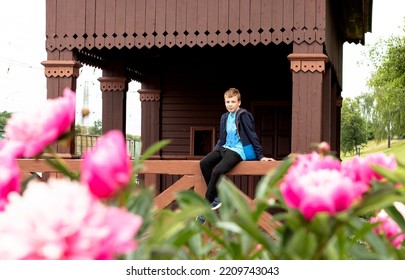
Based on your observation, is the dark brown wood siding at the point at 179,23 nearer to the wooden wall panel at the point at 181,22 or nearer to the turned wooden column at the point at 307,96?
the wooden wall panel at the point at 181,22

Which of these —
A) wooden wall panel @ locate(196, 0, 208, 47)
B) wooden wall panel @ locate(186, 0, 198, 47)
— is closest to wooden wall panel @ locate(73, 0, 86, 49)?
wooden wall panel @ locate(186, 0, 198, 47)

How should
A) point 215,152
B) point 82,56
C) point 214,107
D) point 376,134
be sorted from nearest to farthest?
point 215,152
point 82,56
point 214,107
point 376,134

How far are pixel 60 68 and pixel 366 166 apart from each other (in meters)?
10.2

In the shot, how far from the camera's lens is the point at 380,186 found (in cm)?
131

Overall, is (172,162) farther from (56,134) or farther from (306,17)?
(56,134)

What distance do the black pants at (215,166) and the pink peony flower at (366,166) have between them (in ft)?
23.2

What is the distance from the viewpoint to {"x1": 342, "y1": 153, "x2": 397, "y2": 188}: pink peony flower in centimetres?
132

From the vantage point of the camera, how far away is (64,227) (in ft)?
3.02

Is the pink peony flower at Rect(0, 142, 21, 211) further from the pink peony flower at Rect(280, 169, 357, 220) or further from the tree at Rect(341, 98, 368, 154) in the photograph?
the tree at Rect(341, 98, 368, 154)

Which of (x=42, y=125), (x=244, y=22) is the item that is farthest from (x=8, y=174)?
(x=244, y=22)

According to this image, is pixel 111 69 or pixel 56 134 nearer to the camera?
pixel 56 134

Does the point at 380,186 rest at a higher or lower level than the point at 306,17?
lower
